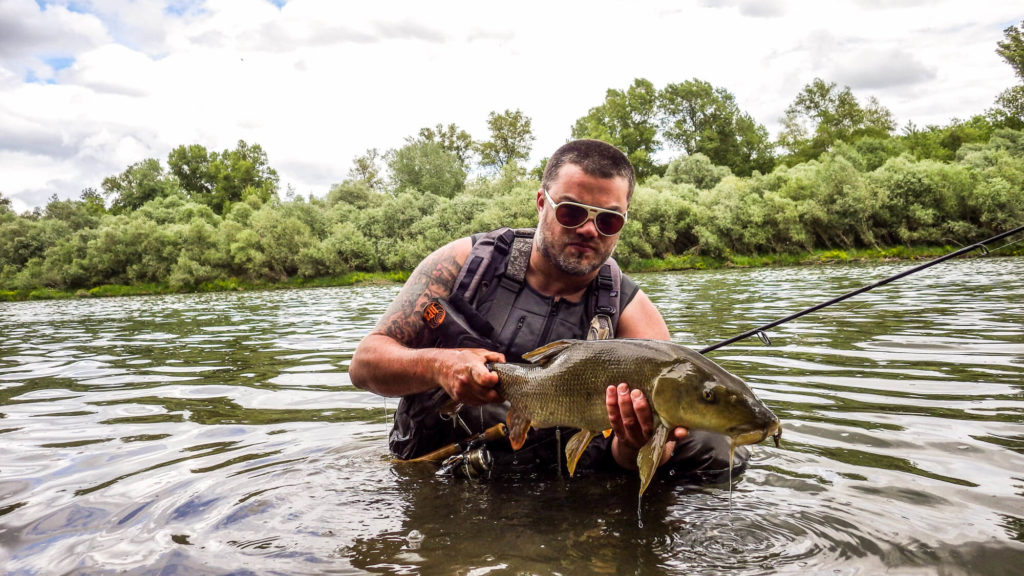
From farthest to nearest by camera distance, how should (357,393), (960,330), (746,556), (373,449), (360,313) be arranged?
(360,313) → (960,330) → (357,393) → (373,449) → (746,556)

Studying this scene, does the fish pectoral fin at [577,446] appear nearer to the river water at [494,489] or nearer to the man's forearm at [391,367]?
the river water at [494,489]

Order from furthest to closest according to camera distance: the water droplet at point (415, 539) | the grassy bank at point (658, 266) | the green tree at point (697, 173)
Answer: the green tree at point (697, 173) < the grassy bank at point (658, 266) < the water droplet at point (415, 539)

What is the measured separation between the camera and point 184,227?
4972 centimetres

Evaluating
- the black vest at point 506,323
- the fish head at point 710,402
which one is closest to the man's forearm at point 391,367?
the black vest at point 506,323

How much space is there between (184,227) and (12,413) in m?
47.9

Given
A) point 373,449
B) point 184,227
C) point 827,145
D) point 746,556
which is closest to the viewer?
point 746,556

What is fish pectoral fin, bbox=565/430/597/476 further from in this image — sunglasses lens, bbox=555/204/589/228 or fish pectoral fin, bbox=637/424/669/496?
sunglasses lens, bbox=555/204/589/228

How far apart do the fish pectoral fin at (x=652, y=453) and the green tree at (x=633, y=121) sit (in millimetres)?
66080

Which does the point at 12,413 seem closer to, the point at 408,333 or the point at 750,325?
the point at 408,333

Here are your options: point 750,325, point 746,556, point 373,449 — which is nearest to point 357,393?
point 373,449

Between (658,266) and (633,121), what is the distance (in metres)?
32.2

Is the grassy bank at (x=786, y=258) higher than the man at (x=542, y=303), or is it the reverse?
the man at (x=542, y=303)

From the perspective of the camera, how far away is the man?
159 inches

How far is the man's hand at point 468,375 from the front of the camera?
3.29 meters
